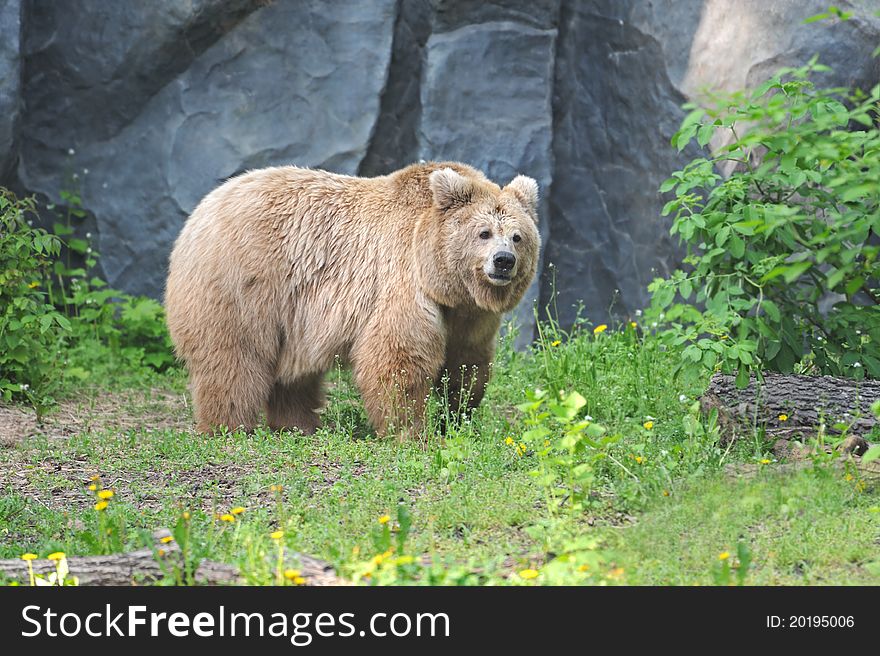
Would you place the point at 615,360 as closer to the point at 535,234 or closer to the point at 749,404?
the point at 535,234

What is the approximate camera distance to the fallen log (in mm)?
5543

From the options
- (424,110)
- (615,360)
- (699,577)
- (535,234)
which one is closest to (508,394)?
(615,360)

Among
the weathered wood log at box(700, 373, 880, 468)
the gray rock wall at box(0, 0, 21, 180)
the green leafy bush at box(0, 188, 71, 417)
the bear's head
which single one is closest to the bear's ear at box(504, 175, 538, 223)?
the bear's head

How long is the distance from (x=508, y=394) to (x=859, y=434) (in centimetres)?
283

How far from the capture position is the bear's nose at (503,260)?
6469 mm

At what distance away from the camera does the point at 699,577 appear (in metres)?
4.01

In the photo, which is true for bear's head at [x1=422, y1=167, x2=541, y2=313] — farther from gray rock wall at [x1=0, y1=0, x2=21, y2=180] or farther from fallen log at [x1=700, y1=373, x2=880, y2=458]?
gray rock wall at [x1=0, y1=0, x2=21, y2=180]

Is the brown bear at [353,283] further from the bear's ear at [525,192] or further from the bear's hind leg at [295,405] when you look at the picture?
the bear's hind leg at [295,405]

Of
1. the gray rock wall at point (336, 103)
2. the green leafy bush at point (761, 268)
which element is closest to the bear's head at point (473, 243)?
the green leafy bush at point (761, 268)

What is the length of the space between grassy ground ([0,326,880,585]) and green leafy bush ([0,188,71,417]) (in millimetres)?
909

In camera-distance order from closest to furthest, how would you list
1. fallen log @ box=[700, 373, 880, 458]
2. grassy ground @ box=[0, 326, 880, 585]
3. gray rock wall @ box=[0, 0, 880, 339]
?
1. grassy ground @ box=[0, 326, 880, 585]
2. fallen log @ box=[700, 373, 880, 458]
3. gray rock wall @ box=[0, 0, 880, 339]

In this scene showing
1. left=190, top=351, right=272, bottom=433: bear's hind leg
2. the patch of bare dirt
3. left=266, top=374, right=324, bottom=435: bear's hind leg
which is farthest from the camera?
left=266, top=374, right=324, bottom=435: bear's hind leg

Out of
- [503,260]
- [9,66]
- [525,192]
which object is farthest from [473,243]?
[9,66]

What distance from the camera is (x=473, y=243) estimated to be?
21.8ft
